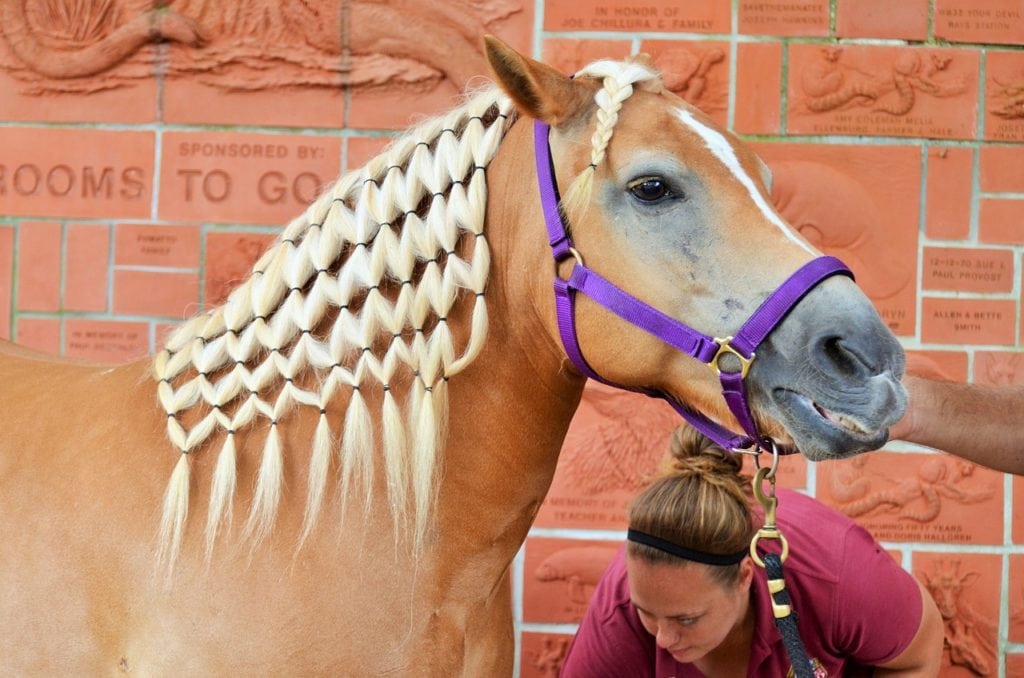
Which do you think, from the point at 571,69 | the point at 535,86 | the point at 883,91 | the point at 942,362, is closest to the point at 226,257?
the point at 571,69

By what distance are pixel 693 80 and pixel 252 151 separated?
1.23 m

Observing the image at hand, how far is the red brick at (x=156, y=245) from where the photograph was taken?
2.81m

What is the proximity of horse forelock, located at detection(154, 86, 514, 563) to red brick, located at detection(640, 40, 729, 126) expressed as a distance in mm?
1331

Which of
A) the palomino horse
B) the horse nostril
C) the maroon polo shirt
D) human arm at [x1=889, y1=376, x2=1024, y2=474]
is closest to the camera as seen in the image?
the horse nostril

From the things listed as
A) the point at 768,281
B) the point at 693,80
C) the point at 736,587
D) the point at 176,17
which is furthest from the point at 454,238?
the point at 176,17

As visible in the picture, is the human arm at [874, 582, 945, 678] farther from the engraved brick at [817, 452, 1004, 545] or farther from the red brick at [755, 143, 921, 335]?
the red brick at [755, 143, 921, 335]

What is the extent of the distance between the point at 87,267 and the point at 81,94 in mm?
481

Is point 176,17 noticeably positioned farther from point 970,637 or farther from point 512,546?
point 970,637

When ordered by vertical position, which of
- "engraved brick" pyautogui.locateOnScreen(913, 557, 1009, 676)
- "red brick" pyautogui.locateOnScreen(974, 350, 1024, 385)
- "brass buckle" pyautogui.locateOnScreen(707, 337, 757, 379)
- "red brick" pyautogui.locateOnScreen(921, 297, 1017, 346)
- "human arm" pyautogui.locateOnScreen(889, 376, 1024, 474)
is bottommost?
"engraved brick" pyautogui.locateOnScreen(913, 557, 1009, 676)

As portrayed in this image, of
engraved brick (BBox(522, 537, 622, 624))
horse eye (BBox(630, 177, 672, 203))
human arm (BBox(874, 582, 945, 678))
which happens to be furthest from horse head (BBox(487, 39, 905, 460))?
engraved brick (BBox(522, 537, 622, 624))

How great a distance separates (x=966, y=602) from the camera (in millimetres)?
2768

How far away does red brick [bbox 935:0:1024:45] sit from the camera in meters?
2.78

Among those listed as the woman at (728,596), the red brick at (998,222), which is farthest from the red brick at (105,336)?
the red brick at (998,222)

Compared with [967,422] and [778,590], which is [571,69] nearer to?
[967,422]
